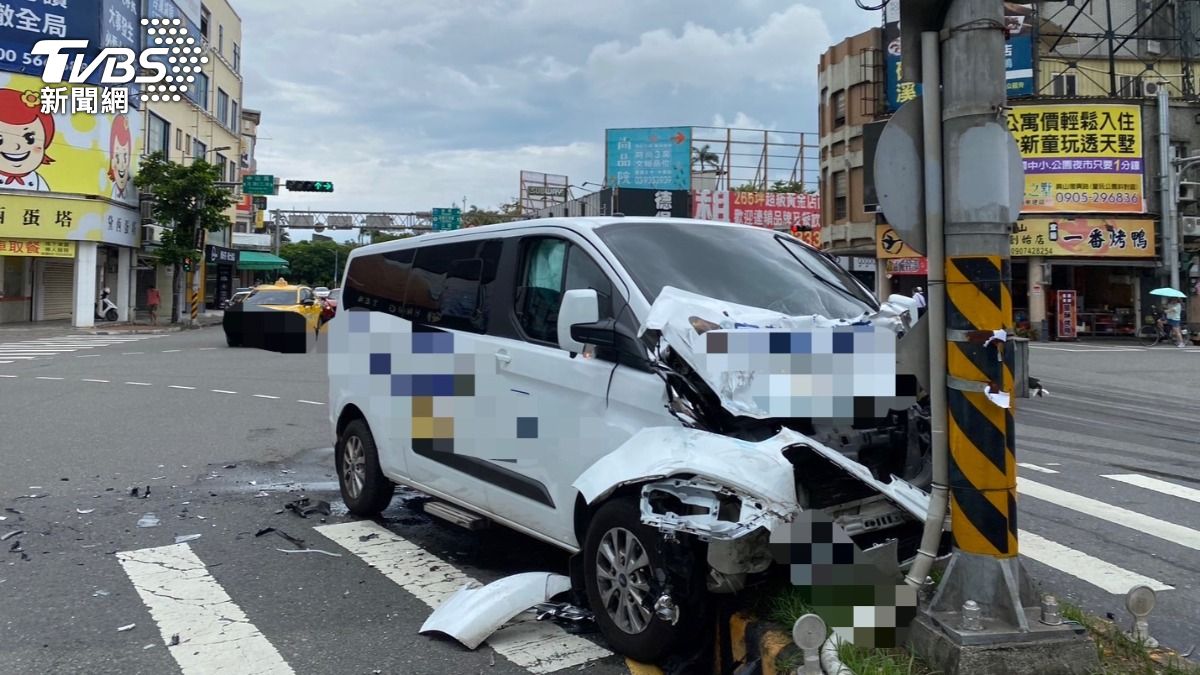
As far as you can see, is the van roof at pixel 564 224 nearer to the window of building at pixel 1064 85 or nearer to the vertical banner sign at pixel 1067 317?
the vertical banner sign at pixel 1067 317

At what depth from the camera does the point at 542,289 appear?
4.92 metres

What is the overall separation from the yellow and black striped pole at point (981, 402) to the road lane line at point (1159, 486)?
5236 mm

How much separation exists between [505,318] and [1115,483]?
622 cm

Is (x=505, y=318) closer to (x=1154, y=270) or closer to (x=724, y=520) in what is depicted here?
(x=724, y=520)

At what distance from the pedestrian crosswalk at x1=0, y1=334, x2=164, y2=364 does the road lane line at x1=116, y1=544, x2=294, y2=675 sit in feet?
54.0

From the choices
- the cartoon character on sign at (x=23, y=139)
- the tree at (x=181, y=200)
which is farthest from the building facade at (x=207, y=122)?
the cartoon character on sign at (x=23, y=139)

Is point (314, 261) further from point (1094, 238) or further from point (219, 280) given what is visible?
point (1094, 238)

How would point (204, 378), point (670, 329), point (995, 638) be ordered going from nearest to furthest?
point (995, 638) < point (670, 329) < point (204, 378)

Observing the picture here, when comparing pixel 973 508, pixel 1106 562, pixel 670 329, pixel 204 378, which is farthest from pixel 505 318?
pixel 204 378

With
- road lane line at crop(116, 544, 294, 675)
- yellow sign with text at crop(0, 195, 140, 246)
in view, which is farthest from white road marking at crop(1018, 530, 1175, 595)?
yellow sign with text at crop(0, 195, 140, 246)

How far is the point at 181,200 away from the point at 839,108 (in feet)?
87.5

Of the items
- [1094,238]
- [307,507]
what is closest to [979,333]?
[307,507]

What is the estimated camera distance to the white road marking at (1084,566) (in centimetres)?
520

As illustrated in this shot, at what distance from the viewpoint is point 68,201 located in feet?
98.9
